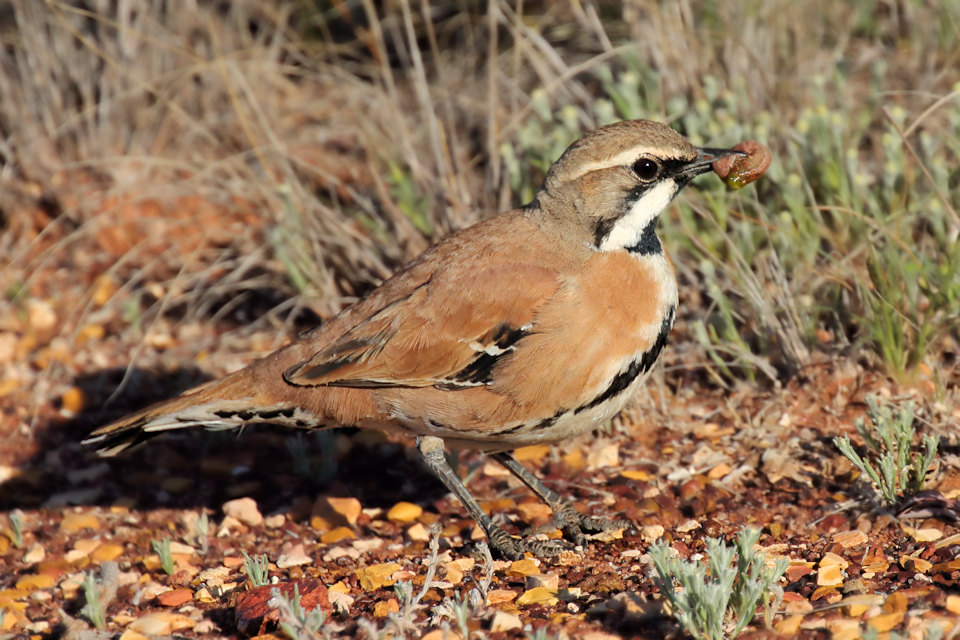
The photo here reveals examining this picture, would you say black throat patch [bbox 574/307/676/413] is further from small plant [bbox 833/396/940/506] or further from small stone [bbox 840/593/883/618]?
small stone [bbox 840/593/883/618]

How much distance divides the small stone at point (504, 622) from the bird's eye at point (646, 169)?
1832 mm

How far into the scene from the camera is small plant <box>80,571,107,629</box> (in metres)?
4.12

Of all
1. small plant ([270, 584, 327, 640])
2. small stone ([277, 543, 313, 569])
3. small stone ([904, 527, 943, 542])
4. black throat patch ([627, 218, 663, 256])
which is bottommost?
small stone ([277, 543, 313, 569])

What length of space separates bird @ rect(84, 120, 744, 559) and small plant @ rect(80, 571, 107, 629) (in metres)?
0.94

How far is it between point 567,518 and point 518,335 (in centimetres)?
86

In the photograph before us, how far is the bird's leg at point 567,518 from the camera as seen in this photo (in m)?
4.76

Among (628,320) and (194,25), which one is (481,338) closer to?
(628,320)

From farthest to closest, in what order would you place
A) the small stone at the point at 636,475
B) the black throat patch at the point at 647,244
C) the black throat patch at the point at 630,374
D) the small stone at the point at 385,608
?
the small stone at the point at 636,475 < the black throat patch at the point at 647,244 < the black throat patch at the point at 630,374 < the small stone at the point at 385,608

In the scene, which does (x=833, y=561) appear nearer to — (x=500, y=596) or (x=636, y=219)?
(x=500, y=596)

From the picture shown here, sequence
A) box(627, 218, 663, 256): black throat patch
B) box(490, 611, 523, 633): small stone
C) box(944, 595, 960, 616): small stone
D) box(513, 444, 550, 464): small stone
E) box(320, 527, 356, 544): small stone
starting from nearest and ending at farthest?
box(944, 595, 960, 616): small stone → box(490, 611, 523, 633): small stone → box(627, 218, 663, 256): black throat patch → box(320, 527, 356, 544): small stone → box(513, 444, 550, 464): small stone

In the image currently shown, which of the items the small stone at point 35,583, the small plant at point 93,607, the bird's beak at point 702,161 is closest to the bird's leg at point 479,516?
the small plant at point 93,607

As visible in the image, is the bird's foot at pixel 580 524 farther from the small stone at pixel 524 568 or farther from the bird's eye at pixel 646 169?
the bird's eye at pixel 646 169

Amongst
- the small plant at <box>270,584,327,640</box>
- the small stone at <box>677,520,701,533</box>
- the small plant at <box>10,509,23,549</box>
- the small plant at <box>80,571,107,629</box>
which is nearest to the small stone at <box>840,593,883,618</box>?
the small stone at <box>677,520,701,533</box>

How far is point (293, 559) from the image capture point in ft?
15.9
